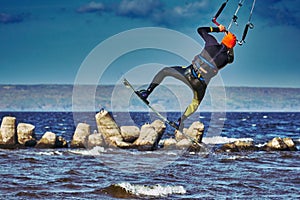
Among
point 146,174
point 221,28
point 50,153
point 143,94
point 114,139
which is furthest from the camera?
point 114,139

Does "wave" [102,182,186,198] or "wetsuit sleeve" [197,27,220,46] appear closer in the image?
"wetsuit sleeve" [197,27,220,46]

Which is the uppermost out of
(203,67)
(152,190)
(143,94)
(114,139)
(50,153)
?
(203,67)

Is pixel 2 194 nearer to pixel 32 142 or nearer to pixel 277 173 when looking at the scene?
pixel 277 173

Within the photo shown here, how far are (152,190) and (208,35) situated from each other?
401 inches

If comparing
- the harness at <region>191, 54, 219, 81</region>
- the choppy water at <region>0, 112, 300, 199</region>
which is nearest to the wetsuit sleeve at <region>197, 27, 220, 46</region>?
the harness at <region>191, 54, 219, 81</region>

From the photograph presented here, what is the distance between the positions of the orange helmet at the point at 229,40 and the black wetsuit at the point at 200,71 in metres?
0.11

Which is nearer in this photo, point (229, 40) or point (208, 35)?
point (229, 40)

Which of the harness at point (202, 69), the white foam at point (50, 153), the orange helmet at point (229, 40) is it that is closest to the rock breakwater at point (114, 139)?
the white foam at point (50, 153)

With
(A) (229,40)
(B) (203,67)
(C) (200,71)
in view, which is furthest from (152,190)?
(A) (229,40)

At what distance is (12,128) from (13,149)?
113 inches

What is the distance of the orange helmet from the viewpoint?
1288cm

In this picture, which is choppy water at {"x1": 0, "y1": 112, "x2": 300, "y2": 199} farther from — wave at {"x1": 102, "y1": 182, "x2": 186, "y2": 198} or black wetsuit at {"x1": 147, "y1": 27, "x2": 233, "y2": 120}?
black wetsuit at {"x1": 147, "y1": 27, "x2": 233, "y2": 120}

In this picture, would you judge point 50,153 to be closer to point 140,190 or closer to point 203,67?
point 140,190

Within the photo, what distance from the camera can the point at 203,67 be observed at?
13656 mm
